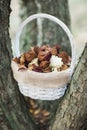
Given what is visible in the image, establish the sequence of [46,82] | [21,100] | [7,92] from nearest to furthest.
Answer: [46,82]
[7,92]
[21,100]

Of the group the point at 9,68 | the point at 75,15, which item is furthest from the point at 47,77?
the point at 75,15

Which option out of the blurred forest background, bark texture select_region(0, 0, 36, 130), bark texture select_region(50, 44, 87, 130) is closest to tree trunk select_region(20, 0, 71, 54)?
bark texture select_region(0, 0, 36, 130)

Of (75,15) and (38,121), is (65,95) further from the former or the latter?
(75,15)

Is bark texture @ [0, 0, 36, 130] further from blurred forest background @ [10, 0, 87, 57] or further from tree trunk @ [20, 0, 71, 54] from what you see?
blurred forest background @ [10, 0, 87, 57]

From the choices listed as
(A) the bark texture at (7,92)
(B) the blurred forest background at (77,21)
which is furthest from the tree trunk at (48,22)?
(B) the blurred forest background at (77,21)

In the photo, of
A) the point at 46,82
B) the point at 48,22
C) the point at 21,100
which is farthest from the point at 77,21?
the point at 46,82

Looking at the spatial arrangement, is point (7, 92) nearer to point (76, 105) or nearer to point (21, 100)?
point (21, 100)
